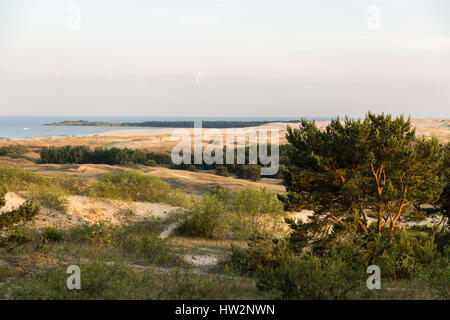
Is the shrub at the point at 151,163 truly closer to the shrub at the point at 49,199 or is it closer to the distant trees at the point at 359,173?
the shrub at the point at 49,199

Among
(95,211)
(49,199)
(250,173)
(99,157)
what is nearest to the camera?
(49,199)

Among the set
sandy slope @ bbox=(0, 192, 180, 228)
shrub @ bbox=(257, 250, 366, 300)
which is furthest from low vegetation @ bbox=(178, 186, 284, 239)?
shrub @ bbox=(257, 250, 366, 300)

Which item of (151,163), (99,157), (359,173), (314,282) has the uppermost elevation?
(359,173)

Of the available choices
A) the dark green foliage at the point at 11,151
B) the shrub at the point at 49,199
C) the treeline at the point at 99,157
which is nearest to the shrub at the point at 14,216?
the shrub at the point at 49,199

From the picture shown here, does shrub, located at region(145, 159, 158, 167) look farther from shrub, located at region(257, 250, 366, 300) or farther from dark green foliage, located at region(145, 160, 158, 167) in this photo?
shrub, located at region(257, 250, 366, 300)

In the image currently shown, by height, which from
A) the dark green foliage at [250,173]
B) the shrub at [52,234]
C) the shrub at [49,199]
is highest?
the shrub at [49,199]

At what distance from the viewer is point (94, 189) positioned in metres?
19.0

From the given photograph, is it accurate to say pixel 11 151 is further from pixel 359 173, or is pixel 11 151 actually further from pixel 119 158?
pixel 359 173

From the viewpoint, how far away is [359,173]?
1134 centimetres

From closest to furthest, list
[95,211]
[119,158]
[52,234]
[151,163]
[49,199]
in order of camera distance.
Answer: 1. [52,234]
2. [49,199]
3. [95,211]
4. [151,163]
5. [119,158]

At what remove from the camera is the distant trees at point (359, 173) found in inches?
419

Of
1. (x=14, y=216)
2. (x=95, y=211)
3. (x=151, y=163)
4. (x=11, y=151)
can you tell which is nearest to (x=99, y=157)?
(x=151, y=163)

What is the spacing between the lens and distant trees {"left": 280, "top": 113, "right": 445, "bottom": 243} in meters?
10.6
